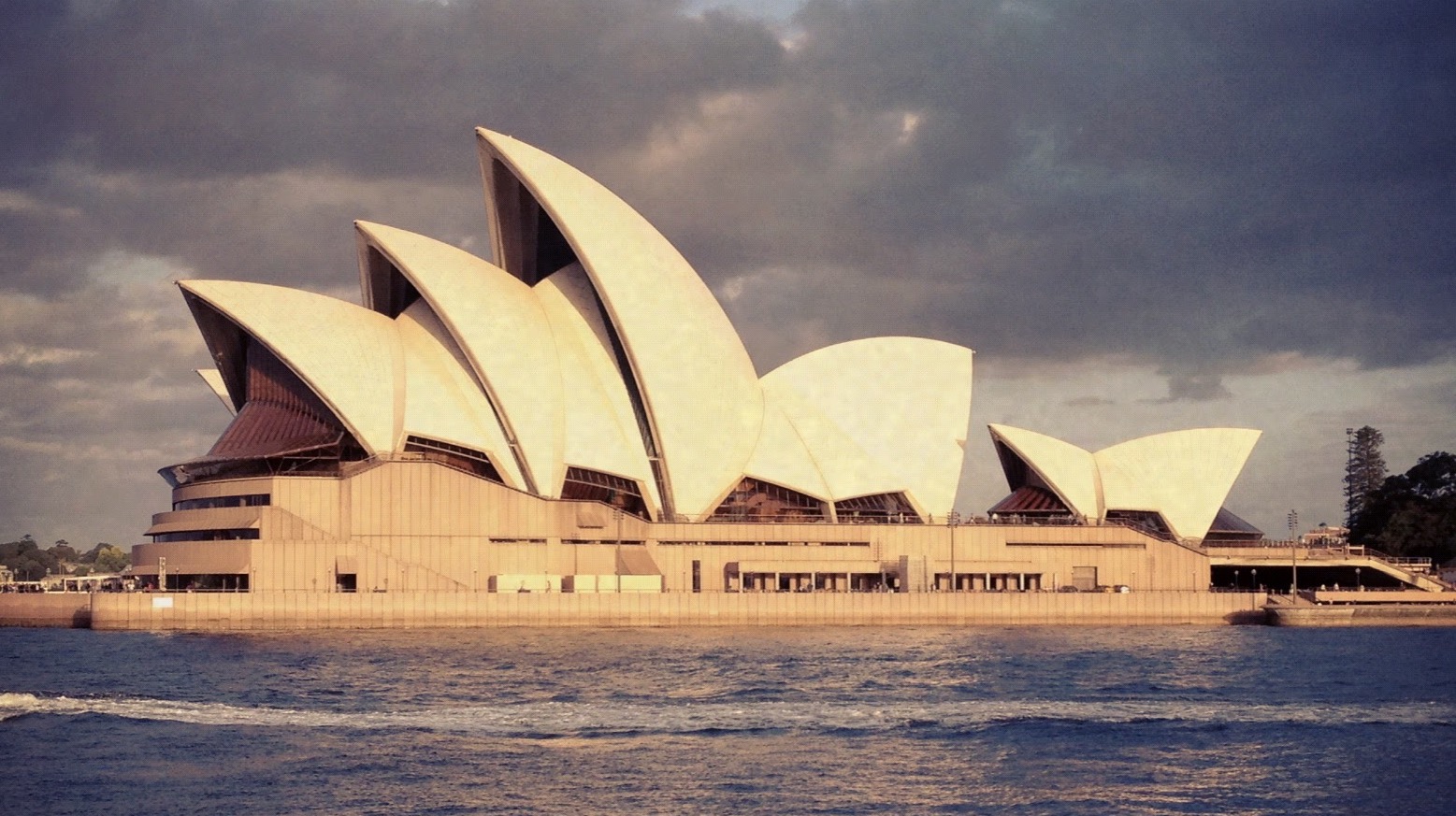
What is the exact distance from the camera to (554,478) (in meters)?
70.1

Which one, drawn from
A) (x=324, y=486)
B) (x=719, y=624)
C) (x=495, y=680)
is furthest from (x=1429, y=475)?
(x=495, y=680)

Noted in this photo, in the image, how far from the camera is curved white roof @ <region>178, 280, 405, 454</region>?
67375 mm

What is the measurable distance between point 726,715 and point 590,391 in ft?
122

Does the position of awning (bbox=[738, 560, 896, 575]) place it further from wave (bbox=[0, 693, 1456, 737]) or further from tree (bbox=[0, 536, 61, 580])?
tree (bbox=[0, 536, 61, 580])

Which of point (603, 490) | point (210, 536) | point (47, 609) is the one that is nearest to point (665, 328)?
point (603, 490)

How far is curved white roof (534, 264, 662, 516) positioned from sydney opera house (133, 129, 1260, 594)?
4.1 inches

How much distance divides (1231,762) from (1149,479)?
52.9 m

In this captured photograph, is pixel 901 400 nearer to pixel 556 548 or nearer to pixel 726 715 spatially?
pixel 556 548

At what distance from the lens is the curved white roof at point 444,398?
68.1 metres

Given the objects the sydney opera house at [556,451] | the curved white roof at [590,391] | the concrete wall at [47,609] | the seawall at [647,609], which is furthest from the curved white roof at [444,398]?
the concrete wall at [47,609]

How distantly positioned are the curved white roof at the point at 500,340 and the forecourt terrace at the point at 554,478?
0.12 metres

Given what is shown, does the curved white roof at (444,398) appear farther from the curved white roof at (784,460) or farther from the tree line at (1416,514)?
the tree line at (1416,514)

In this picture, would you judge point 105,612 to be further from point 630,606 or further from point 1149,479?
point 1149,479

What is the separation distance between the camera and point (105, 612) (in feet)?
215
